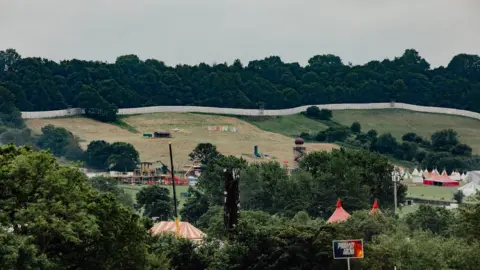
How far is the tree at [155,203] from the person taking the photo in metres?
146

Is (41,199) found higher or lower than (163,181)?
higher

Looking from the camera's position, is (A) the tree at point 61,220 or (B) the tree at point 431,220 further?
(B) the tree at point 431,220

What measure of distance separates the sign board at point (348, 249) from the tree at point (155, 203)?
73.3 m

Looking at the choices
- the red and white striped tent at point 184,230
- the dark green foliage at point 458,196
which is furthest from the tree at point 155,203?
the red and white striped tent at point 184,230

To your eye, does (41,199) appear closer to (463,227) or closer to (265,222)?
(463,227)

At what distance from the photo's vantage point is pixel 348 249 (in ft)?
236

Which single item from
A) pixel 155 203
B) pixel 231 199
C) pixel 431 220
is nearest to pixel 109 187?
pixel 155 203

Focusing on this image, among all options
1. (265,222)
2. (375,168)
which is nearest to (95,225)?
(265,222)

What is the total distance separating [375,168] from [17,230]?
3334 inches

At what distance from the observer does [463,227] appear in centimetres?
8450

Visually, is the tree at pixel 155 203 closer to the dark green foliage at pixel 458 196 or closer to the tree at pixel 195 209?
the tree at pixel 195 209

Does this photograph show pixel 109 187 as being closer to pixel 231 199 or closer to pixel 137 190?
pixel 137 190

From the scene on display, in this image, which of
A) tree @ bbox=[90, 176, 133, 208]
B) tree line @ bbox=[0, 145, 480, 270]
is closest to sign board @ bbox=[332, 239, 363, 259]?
tree line @ bbox=[0, 145, 480, 270]

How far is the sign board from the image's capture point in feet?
235
